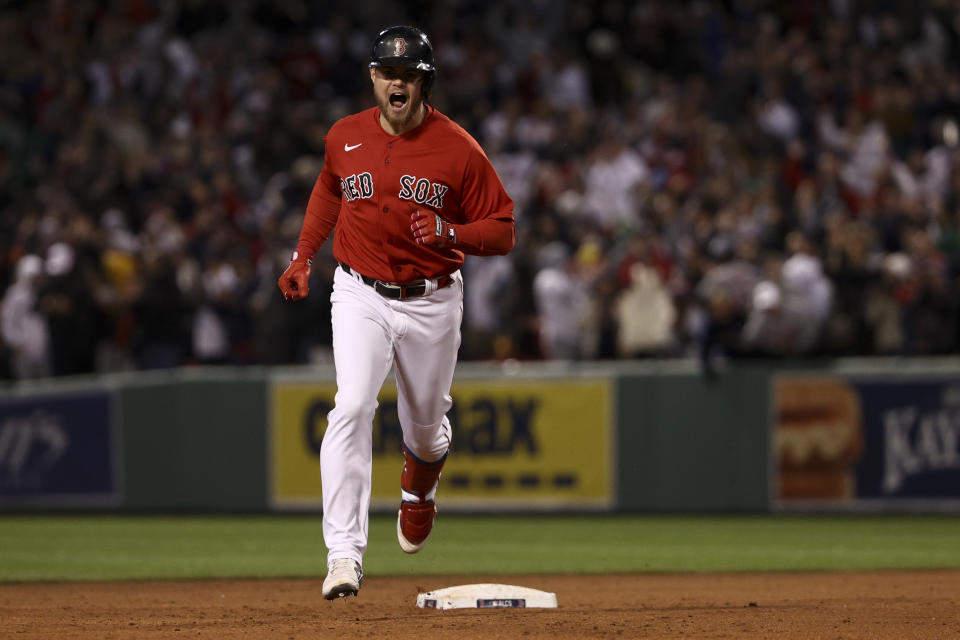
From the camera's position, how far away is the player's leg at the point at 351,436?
20.2ft

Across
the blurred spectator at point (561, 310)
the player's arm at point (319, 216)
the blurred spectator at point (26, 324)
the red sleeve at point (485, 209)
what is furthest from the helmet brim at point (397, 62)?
the blurred spectator at point (26, 324)

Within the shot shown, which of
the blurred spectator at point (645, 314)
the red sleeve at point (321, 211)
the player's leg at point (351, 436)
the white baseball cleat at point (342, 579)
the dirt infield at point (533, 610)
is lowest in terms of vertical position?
the dirt infield at point (533, 610)

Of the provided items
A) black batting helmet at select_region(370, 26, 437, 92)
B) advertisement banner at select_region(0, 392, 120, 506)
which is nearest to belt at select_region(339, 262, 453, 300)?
black batting helmet at select_region(370, 26, 437, 92)

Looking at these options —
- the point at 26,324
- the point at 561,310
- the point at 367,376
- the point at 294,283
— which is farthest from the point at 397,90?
the point at 26,324

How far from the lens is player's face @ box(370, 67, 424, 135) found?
250 inches

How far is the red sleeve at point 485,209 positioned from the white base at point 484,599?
4.91 feet

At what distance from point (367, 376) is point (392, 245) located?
602mm

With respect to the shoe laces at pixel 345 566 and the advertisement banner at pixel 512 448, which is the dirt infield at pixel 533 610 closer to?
the shoe laces at pixel 345 566

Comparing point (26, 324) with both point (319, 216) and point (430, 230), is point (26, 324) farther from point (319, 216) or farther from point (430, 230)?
point (430, 230)

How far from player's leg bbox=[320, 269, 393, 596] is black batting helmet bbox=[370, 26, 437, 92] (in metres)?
1.05

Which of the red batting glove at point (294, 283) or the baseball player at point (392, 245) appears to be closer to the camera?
the baseball player at point (392, 245)

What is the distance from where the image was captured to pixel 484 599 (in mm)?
6488

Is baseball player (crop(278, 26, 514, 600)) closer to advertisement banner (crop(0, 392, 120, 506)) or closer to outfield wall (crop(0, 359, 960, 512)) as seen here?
outfield wall (crop(0, 359, 960, 512))

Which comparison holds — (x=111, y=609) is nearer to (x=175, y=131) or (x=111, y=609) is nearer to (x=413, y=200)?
(x=413, y=200)
